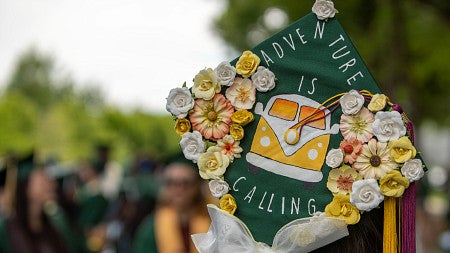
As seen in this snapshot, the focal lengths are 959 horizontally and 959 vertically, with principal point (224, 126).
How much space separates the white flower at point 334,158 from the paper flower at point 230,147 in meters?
0.29


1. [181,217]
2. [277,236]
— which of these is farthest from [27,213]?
[277,236]

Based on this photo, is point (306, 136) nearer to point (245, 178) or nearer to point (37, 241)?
point (245, 178)

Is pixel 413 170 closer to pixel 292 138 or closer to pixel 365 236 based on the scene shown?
pixel 365 236

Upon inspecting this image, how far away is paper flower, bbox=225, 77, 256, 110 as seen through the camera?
2979 millimetres

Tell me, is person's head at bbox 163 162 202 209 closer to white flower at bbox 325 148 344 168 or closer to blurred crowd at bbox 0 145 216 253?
blurred crowd at bbox 0 145 216 253

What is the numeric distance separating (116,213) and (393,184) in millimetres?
10096

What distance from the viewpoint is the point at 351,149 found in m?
2.85

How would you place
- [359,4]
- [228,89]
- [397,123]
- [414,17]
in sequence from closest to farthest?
[397,123] → [228,89] → [359,4] → [414,17]

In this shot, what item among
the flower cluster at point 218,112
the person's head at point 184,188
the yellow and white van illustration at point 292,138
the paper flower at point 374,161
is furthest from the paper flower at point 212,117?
the person's head at point 184,188

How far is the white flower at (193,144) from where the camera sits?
2.98 meters

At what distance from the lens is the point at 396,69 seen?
12.3 metres

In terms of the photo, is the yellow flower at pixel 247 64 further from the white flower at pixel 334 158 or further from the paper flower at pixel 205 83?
the white flower at pixel 334 158

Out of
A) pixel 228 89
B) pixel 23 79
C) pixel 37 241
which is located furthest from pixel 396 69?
pixel 23 79

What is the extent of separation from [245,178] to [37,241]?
539cm
